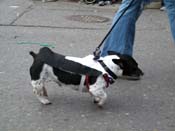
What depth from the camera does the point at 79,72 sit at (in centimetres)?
424

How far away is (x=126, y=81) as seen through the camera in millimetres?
5250

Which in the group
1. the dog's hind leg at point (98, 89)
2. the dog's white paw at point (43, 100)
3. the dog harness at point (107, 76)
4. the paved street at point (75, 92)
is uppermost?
the dog harness at point (107, 76)

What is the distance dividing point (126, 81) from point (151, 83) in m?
0.27

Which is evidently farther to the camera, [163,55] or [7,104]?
[163,55]

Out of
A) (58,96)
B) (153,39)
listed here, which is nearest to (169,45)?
(153,39)

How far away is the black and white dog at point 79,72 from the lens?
13.9 feet

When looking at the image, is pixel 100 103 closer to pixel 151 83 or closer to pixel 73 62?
pixel 73 62

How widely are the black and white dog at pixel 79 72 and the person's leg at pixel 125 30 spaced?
110 centimetres

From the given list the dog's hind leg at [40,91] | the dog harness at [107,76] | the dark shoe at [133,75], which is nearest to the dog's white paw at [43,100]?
the dog's hind leg at [40,91]

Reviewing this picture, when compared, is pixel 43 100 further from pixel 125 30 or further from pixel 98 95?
pixel 125 30

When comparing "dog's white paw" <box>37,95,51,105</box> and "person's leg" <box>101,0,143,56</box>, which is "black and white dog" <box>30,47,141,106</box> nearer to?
"dog's white paw" <box>37,95,51,105</box>

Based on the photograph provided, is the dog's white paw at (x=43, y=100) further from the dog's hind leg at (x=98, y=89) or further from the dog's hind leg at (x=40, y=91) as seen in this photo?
the dog's hind leg at (x=98, y=89)

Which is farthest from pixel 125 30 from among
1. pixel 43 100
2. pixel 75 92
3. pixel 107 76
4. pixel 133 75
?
pixel 43 100

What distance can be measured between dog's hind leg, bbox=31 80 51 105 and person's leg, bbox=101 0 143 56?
3.97 ft
